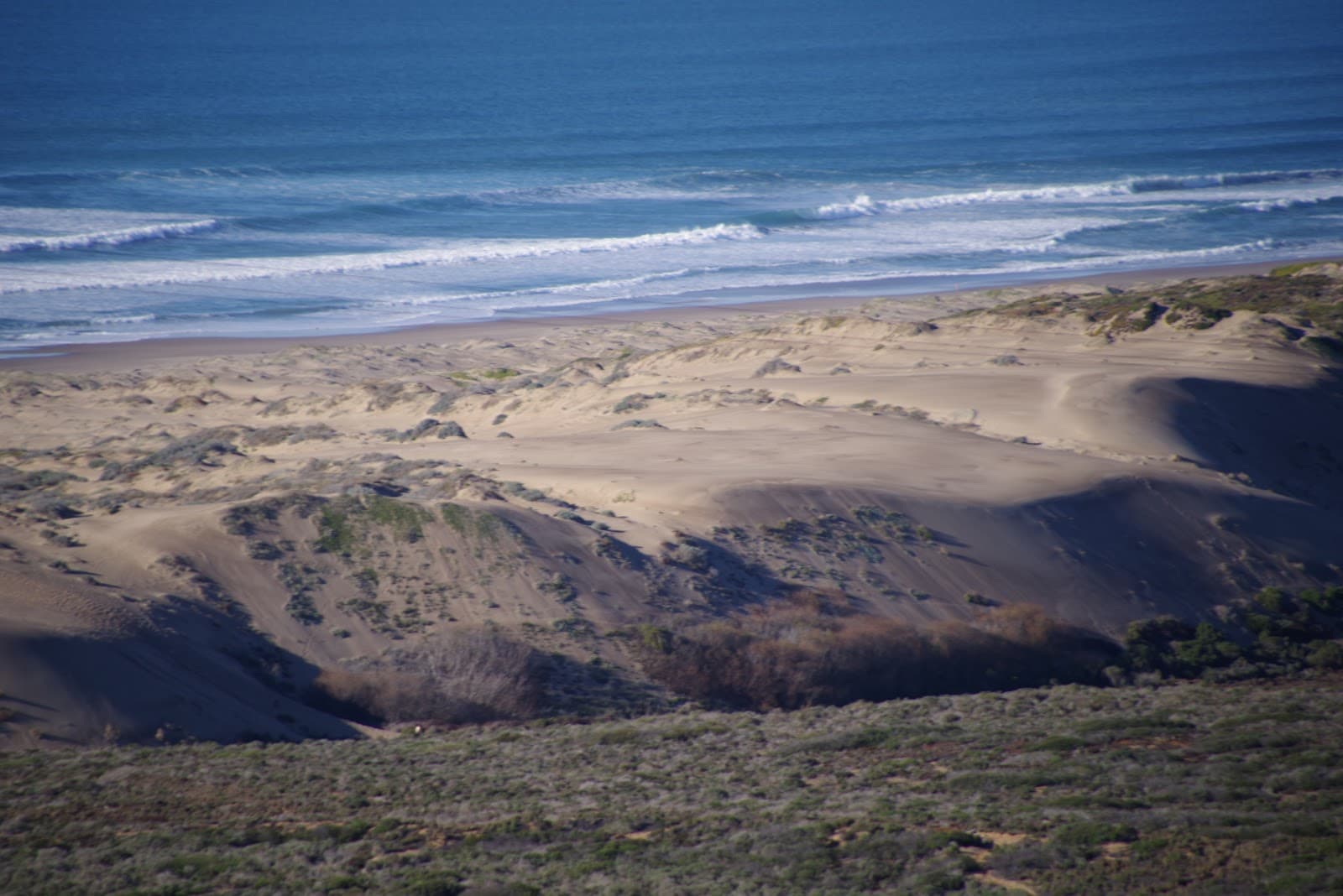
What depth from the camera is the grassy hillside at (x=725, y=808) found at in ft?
26.2

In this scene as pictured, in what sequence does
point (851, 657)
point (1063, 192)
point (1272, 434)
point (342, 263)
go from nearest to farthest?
point (851, 657), point (1272, 434), point (342, 263), point (1063, 192)

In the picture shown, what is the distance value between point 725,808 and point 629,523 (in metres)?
6.86

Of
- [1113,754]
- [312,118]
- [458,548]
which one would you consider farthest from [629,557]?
[312,118]

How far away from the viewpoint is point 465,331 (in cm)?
3397

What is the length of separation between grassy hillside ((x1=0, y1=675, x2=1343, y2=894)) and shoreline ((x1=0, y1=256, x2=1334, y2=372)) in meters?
21.8

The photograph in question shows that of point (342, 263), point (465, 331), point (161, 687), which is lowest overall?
point (161, 687)

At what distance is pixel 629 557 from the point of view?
1490cm

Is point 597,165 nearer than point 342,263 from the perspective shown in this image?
No

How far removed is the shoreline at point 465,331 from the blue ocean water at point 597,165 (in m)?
1.20

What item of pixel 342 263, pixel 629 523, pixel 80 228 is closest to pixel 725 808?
pixel 629 523

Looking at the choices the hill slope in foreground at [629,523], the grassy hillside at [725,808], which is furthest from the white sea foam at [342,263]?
the grassy hillside at [725,808]

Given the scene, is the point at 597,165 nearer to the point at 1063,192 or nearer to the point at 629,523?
the point at 1063,192

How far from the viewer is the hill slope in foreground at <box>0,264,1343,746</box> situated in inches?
493

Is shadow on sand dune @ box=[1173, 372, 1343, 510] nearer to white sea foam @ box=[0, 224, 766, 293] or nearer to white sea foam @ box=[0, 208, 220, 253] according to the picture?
white sea foam @ box=[0, 224, 766, 293]
